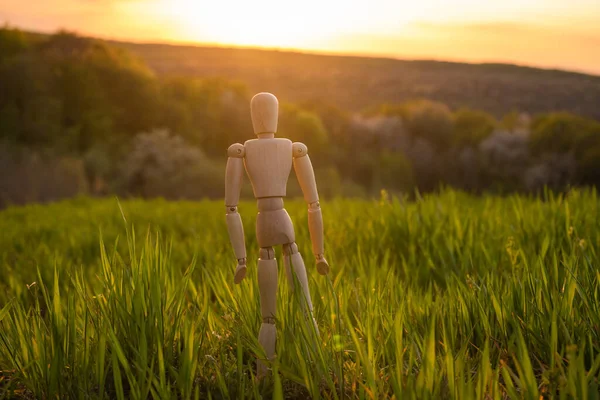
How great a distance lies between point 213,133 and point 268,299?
28148 millimetres

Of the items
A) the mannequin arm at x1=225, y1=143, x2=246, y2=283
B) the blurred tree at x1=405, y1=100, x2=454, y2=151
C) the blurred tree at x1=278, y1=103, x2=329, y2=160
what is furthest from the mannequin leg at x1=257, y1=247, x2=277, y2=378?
the blurred tree at x1=405, y1=100, x2=454, y2=151

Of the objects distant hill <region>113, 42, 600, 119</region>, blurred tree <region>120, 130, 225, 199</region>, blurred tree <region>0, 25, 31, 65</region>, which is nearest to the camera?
blurred tree <region>120, 130, 225, 199</region>

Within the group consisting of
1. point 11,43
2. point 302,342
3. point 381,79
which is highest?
point 11,43

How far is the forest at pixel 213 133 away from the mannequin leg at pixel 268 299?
1530 cm

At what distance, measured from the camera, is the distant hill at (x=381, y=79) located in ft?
132

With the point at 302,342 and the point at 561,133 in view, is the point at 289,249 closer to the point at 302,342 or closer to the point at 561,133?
the point at 302,342

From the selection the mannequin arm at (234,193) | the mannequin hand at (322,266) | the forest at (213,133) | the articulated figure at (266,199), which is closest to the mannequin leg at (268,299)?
the articulated figure at (266,199)

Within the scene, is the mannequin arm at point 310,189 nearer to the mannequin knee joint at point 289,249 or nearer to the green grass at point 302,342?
the mannequin knee joint at point 289,249

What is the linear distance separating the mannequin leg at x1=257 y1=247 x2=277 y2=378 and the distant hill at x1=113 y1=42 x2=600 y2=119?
30800mm

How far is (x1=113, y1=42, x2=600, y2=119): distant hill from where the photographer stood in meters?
40.3

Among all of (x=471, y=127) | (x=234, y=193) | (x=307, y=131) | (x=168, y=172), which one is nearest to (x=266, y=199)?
(x=234, y=193)

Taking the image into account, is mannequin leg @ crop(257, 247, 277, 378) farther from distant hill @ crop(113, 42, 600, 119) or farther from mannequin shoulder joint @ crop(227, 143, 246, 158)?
distant hill @ crop(113, 42, 600, 119)

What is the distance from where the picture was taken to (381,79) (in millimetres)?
55906

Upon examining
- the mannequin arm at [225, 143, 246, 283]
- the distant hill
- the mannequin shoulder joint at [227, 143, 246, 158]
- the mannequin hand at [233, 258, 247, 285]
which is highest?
the distant hill
